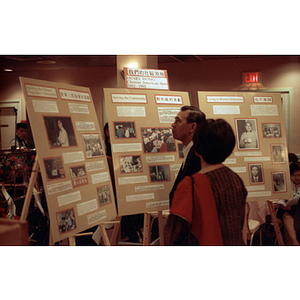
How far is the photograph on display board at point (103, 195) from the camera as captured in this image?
263 cm

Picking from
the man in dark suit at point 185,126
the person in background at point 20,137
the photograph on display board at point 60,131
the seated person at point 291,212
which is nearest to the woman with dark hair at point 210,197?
the man in dark suit at point 185,126

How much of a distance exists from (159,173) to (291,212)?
1.35 m

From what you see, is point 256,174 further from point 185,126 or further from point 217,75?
point 217,75

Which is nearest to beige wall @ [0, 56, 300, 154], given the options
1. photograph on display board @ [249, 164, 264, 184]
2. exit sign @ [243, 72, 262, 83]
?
exit sign @ [243, 72, 262, 83]

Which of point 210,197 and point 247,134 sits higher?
point 247,134

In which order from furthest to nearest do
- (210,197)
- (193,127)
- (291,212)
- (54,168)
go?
(291,212)
(193,127)
(54,168)
(210,197)

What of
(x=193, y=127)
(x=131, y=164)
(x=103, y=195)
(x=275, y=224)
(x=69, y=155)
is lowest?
(x=275, y=224)

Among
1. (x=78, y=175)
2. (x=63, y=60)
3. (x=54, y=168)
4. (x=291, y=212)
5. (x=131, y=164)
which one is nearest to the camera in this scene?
(x=54, y=168)

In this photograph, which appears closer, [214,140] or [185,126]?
[214,140]

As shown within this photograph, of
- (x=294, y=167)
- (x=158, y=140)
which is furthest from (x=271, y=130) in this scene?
(x=158, y=140)

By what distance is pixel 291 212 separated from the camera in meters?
3.02

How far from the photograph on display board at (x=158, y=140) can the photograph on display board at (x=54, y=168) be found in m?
0.77

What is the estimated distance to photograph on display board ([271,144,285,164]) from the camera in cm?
296
